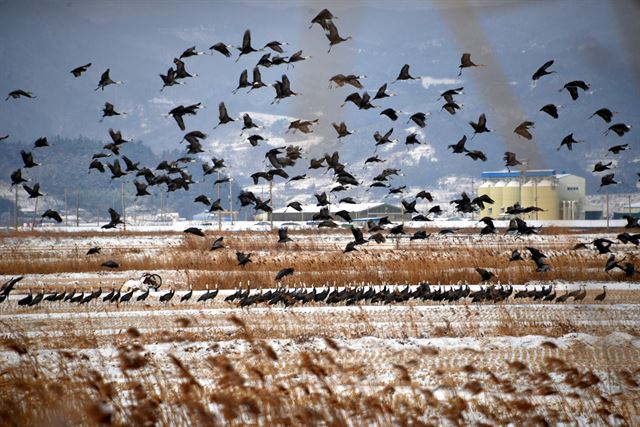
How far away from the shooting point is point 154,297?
2562cm

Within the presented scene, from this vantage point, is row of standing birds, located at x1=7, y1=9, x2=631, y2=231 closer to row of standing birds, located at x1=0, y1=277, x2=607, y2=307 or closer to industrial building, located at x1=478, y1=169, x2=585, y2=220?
row of standing birds, located at x1=0, y1=277, x2=607, y2=307

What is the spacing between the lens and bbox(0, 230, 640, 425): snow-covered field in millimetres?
8891

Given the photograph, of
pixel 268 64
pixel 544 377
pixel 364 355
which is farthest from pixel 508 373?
pixel 268 64

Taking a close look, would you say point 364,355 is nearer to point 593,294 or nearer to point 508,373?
point 508,373

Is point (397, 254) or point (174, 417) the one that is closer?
point (174, 417)

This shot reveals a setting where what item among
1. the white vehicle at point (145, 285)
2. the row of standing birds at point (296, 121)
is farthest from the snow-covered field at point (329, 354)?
the row of standing birds at point (296, 121)

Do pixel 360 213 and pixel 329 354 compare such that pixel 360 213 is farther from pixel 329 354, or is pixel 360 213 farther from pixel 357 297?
pixel 329 354

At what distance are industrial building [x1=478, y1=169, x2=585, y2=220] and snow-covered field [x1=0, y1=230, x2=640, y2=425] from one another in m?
91.8

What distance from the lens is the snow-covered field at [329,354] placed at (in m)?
8.89

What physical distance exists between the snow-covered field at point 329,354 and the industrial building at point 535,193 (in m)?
91.8

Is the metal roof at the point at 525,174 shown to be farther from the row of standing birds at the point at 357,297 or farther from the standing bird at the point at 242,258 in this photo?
the row of standing birds at the point at 357,297

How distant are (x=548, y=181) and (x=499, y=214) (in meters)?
7.88

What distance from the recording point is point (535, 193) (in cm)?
12256

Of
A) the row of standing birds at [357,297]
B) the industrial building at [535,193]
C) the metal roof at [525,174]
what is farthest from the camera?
the metal roof at [525,174]
